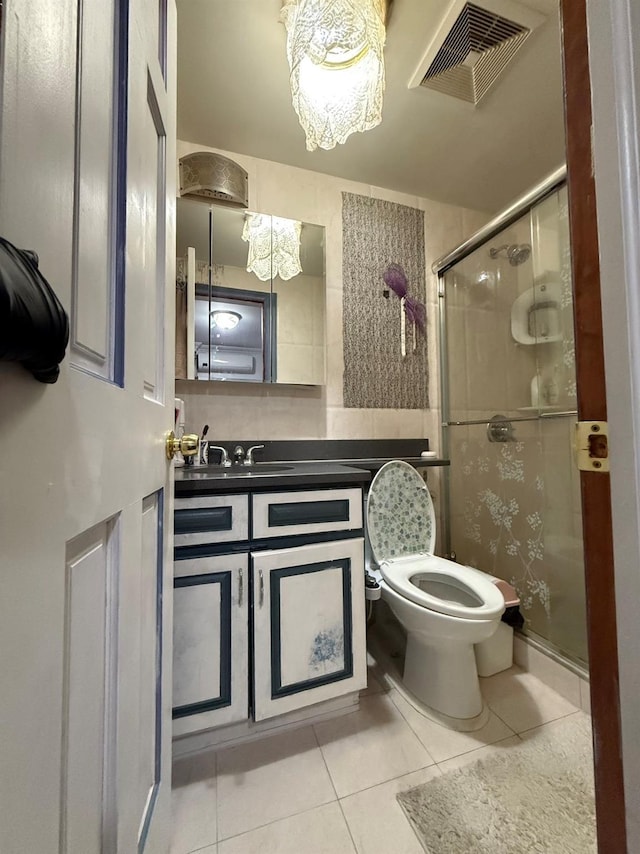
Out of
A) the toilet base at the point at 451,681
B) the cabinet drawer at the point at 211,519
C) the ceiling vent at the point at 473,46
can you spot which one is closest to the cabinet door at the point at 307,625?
the cabinet drawer at the point at 211,519

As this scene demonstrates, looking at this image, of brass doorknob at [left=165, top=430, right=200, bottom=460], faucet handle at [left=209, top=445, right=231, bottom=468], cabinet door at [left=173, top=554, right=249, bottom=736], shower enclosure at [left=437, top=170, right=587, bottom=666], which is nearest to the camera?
brass doorknob at [left=165, top=430, right=200, bottom=460]

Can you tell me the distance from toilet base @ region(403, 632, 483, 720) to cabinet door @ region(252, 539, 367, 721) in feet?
0.88

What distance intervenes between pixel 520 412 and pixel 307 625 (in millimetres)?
1302

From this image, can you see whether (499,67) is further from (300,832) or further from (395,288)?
(300,832)

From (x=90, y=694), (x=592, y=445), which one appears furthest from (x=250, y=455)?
(x=592, y=445)

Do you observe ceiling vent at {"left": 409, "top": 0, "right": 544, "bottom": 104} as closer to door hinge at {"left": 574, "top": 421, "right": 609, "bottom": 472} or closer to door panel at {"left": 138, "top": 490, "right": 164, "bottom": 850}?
door hinge at {"left": 574, "top": 421, "right": 609, "bottom": 472}

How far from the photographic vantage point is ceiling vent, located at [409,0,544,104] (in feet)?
3.62

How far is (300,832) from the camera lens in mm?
849

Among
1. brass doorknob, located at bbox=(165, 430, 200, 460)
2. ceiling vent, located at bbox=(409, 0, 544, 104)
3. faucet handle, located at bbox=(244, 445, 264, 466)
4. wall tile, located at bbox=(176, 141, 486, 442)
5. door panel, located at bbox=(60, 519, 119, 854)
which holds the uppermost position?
ceiling vent, located at bbox=(409, 0, 544, 104)

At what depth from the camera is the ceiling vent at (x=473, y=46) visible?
1.10 meters

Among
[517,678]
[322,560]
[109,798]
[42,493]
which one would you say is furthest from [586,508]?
[517,678]

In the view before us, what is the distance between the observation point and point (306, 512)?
111 centimetres

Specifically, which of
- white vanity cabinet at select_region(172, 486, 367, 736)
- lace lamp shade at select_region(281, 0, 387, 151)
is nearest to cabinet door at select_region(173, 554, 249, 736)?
white vanity cabinet at select_region(172, 486, 367, 736)

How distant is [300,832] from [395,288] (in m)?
2.07
